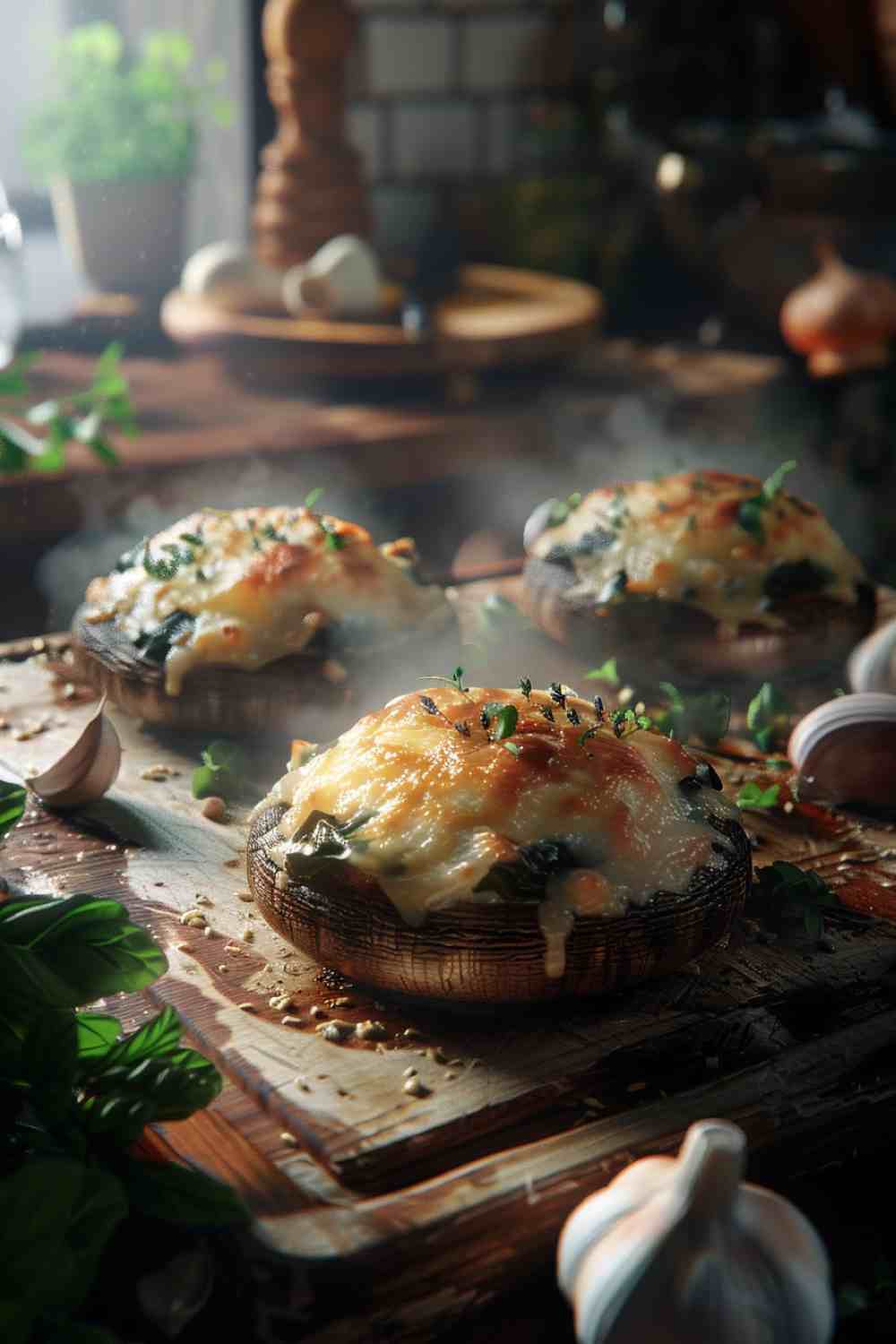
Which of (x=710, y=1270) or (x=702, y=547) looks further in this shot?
(x=702, y=547)

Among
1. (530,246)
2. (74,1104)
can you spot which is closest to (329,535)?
(74,1104)

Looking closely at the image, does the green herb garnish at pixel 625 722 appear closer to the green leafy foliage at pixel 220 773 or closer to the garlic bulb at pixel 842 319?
the green leafy foliage at pixel 220 773

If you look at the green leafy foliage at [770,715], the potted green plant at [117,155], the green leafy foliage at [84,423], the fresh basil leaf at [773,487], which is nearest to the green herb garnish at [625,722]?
the green leafy foliage at [770,715]

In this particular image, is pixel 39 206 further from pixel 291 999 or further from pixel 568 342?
pixel 291 999

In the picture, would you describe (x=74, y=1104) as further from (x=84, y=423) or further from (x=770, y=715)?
(x=84, y=423)

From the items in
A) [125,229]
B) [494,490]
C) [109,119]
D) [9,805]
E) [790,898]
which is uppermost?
[109,119]

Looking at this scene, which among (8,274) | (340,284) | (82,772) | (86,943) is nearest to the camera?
(86,943)

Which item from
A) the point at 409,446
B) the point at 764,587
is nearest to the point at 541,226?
the point at 409,446
